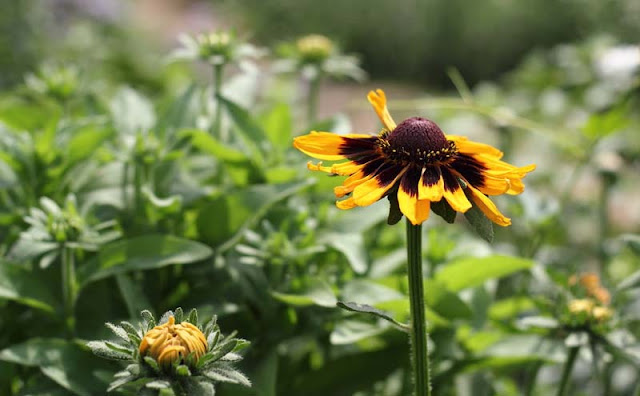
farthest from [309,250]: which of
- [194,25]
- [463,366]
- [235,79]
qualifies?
[194,25]

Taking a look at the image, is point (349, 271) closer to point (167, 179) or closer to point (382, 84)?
point (167, 179)

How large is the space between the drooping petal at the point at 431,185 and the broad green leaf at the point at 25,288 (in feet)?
1.86

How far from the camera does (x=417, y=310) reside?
34.2 inches

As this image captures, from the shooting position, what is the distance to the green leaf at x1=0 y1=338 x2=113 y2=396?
1.05 meters

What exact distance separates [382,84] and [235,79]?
3.73 metres

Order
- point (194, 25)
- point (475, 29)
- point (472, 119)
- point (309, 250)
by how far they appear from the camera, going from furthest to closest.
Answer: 1. point (475, 29)
2. point (194, 25)
3. point (472, 119)
4. point (309, 250)

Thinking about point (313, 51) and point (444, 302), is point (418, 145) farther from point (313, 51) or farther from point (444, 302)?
point (313, 51)

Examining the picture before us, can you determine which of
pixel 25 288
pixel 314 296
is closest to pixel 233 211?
pixel 314 296

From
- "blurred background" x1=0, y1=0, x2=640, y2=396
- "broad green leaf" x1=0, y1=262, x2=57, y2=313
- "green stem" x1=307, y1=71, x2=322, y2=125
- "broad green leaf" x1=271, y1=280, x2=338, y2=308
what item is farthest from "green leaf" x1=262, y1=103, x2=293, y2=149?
"broad green leaf" x1=0, y1=262, x2=57, y2=313

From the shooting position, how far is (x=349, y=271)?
123 cm

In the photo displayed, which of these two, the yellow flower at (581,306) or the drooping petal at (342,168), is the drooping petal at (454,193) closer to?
the drooping petal at (342,168)

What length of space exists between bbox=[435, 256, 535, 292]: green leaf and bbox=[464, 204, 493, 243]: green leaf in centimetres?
37

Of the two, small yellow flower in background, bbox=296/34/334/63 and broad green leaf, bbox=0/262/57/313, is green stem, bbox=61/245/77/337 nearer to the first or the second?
broad green leaf, bbox=0/262/57/313

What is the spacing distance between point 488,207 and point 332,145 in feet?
0.65
